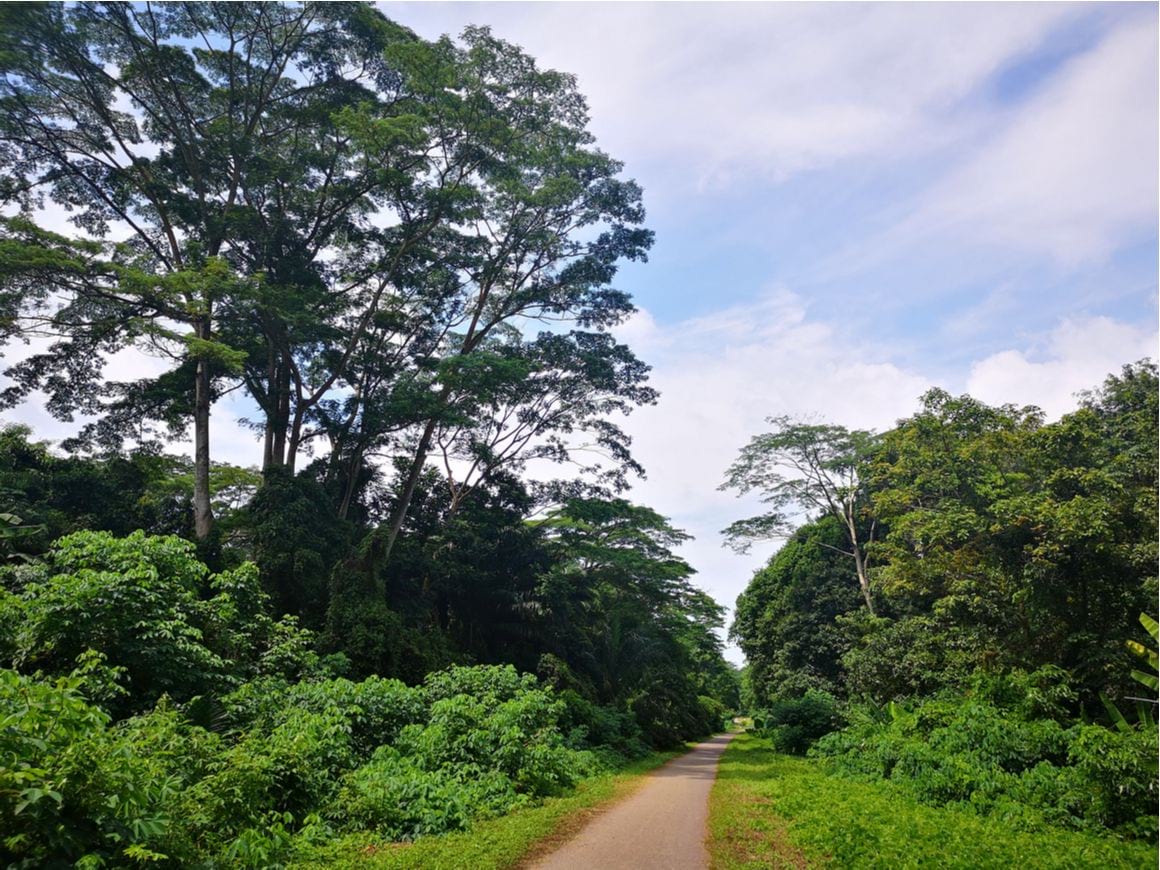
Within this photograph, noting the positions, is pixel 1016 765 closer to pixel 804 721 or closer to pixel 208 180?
pixel 804 721

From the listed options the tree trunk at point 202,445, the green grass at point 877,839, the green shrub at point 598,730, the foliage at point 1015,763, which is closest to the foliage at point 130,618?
the tree trunk at point 202,445

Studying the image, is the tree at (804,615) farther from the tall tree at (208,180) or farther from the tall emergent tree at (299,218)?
the tall tree at (208,180)

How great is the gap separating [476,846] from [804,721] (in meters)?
17.0

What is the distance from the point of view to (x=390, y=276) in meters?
20.7

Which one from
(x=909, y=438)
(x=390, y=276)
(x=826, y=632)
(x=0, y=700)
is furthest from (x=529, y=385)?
(x=0, y=700)

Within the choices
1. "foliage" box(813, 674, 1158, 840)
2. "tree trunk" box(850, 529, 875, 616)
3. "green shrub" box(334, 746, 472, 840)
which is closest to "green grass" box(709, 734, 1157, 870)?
"foliage" box(813, 674, 1158, 840)

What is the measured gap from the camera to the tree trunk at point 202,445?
17.0 meters

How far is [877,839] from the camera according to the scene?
24.2ft

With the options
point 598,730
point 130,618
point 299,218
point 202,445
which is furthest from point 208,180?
point 598,730

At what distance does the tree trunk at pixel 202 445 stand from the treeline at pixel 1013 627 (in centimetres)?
1788

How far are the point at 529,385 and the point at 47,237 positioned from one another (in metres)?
13.8

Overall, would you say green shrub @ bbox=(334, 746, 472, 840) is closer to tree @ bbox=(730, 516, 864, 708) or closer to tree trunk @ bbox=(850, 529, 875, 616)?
tree @ bbox=(730, 516, 864, 708)

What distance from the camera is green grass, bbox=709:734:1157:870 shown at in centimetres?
664

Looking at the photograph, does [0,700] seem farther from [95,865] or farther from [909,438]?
[909,438]
